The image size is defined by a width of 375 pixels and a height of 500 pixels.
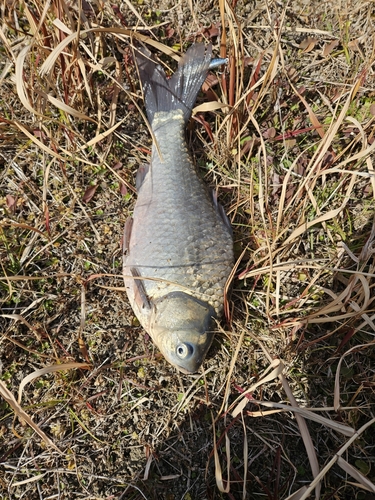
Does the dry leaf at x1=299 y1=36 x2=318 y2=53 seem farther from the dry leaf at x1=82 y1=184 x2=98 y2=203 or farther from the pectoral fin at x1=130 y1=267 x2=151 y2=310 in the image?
the pectoral fin at x1=130 y1=267 x2=151 y2=310

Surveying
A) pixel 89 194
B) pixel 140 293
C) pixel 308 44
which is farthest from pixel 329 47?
pixel 140 293

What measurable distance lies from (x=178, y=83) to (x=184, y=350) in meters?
1.74

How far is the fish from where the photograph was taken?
2.29 m

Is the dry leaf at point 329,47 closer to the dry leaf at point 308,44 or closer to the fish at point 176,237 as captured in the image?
the dry leaf at point 308,44

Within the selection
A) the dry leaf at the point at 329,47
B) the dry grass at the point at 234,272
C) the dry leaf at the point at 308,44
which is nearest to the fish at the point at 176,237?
the dry grass at the point at 234,272

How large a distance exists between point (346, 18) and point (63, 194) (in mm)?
2501

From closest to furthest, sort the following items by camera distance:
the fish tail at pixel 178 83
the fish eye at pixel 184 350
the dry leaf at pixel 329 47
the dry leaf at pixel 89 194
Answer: the fish eye at pixel 184 350
the fish tail at pixel 178 83
the dry leaf at pixel 89 194
the dry leaf at pixel 329 47

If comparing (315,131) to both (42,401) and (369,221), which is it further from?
(42,401)

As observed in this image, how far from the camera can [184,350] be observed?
224 cm

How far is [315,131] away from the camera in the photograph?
113 inches

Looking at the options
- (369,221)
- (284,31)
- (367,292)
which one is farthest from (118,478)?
(284,31)

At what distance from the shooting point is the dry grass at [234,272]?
7.91 ft

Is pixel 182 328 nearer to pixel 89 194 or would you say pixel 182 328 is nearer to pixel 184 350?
pixel 184 350

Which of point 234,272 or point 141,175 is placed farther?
point 141,175
